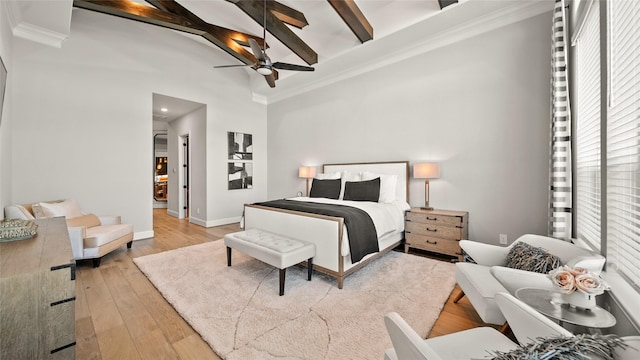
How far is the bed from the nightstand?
0.51ft

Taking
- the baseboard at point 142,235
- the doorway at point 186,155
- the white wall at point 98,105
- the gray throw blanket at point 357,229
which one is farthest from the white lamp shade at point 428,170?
the baseboard at point 142,235

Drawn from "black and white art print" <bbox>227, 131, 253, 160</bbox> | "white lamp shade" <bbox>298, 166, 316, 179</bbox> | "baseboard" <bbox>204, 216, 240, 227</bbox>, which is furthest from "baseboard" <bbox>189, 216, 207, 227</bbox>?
"white lamp shade" <bbox>298, 166, 316, 179</bbox>

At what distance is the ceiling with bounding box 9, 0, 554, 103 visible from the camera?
3.07 m

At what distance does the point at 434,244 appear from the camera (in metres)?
3.37

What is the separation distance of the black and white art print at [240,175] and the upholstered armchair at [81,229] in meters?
2.39

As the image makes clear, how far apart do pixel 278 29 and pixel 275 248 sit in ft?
9.99

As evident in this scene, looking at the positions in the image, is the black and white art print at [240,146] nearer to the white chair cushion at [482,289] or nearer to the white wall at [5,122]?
the white wall at [5,122]

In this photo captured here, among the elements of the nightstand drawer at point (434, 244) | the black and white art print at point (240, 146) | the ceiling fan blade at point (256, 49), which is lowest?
the nightstand drawer at point (434, 244)

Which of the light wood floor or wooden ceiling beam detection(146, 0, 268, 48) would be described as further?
wooden ceiling beam detection(146, 0, 268, 48)

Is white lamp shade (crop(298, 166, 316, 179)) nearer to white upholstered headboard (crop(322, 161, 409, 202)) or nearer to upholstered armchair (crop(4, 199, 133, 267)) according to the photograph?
white upholstered headboard (crop(322, 161, 409, 202))

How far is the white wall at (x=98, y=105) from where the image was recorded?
3.47 m

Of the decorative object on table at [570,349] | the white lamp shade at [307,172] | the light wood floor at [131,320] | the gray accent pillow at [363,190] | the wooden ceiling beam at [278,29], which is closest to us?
the decorative object on table at [570,349]

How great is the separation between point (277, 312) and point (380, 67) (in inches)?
160

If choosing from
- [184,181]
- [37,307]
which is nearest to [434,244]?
[37,307]
